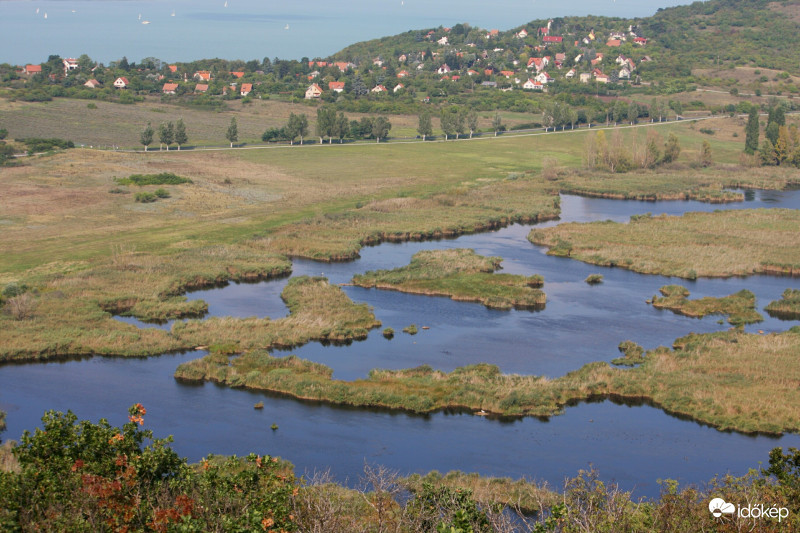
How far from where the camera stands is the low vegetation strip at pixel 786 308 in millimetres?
48406

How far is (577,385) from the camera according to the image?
37594 millimetres

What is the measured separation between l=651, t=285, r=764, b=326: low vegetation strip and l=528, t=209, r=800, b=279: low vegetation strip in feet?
17.3

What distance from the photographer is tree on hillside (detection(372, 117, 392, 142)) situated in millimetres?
119062

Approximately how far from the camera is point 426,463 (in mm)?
31391

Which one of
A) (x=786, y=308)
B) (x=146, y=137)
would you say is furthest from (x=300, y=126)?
(x=786, y=308)

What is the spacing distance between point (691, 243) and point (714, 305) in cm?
1527

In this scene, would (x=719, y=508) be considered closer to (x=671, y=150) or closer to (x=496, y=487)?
(x=496, y=487)

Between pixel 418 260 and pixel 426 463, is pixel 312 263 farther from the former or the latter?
pixel 426 463

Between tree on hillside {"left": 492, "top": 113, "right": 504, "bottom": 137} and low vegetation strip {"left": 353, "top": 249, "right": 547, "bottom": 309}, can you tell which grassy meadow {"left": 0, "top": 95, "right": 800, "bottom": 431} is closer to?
low vegetation strip {"left": 353, "top": 249, "right": 547, "bottom": 309}

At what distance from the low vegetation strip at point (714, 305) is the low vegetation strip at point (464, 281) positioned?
7.35 metres

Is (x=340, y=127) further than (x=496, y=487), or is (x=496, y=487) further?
(x=340, y=127)

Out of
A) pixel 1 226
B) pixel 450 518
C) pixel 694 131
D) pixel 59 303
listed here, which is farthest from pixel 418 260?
pixel 694 131

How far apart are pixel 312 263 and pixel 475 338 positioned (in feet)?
61.3

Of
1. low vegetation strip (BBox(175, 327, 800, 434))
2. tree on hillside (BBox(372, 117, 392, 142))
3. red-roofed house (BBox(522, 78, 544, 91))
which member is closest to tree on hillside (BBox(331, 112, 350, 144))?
tree on hillside (BBox(372, 117, 392, 142))
